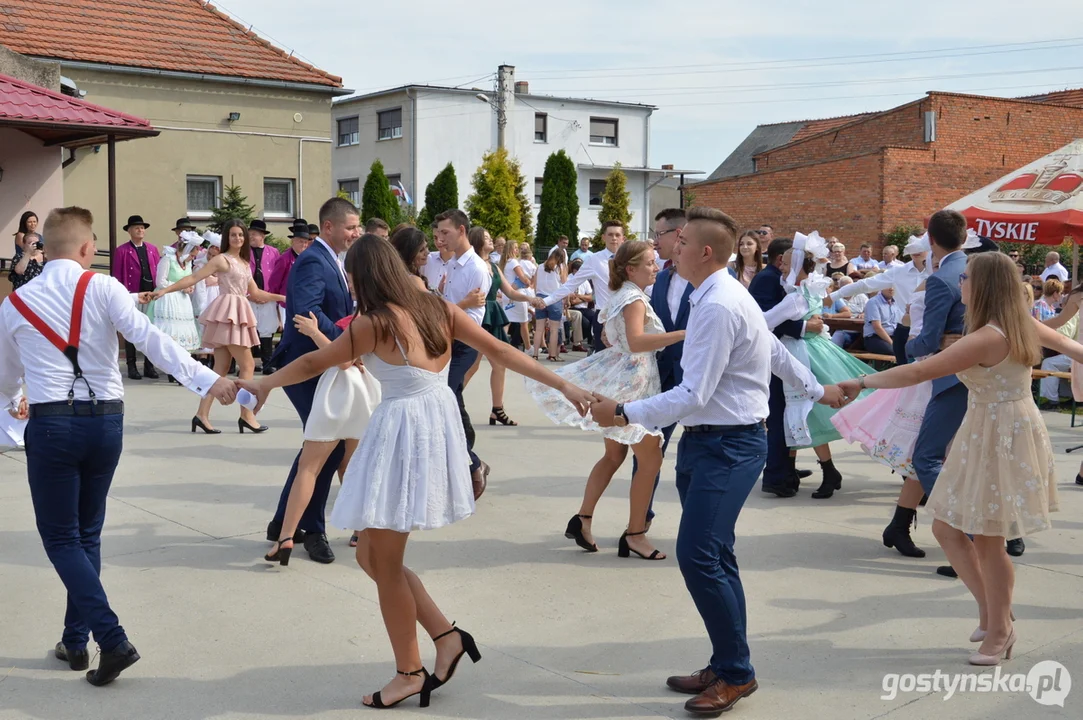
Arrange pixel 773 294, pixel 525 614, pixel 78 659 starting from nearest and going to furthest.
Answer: pixel 78 659
pixel 525 614
pixel 773 294

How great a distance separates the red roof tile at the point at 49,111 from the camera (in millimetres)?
14430

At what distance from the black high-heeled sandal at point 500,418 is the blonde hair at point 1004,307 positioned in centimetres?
690

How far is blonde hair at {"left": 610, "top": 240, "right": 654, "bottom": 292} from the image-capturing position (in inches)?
238

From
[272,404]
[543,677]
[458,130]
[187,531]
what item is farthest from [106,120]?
[458,130]

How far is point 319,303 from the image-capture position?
233 inches

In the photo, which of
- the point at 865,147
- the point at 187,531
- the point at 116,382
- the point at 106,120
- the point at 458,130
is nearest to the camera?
the point at 116,382

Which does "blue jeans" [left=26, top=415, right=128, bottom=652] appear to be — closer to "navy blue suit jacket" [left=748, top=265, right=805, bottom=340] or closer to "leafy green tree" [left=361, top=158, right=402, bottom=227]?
"navy blue suit jacket" [left=748, top=265, right=805, bottom=340]

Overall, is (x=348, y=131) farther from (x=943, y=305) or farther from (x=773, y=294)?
(x=943, y=305)

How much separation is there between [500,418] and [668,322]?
4.81 metres

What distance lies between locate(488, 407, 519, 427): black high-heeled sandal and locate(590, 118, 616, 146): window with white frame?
42844mm

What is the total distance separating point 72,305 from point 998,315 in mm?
3783

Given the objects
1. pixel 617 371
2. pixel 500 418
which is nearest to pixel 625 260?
pixel 617 371

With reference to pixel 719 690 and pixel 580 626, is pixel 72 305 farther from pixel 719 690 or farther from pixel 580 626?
pixel 719 690

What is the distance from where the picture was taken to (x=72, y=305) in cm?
429
